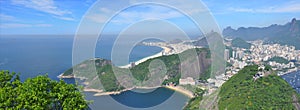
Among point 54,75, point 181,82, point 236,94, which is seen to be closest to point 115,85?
point 181,82

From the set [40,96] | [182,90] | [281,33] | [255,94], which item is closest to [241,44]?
[281,33]

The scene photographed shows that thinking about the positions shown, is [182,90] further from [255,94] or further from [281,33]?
[281,33]

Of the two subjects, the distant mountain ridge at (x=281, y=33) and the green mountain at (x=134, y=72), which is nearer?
the green mountain at (x=134, y=72)

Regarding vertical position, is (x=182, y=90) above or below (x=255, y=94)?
below

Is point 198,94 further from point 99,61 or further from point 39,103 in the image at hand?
point 39,103

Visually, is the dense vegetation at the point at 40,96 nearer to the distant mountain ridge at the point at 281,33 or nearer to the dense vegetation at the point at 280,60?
the dense vegetation at the point at 280,60

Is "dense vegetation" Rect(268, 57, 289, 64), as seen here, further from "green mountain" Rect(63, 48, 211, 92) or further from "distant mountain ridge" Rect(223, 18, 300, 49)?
"distant mountain ridge" Rect(223, 18, 300, 49)

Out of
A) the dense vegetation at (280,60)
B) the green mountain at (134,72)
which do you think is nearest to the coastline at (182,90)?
the green mountain at (134,72)
